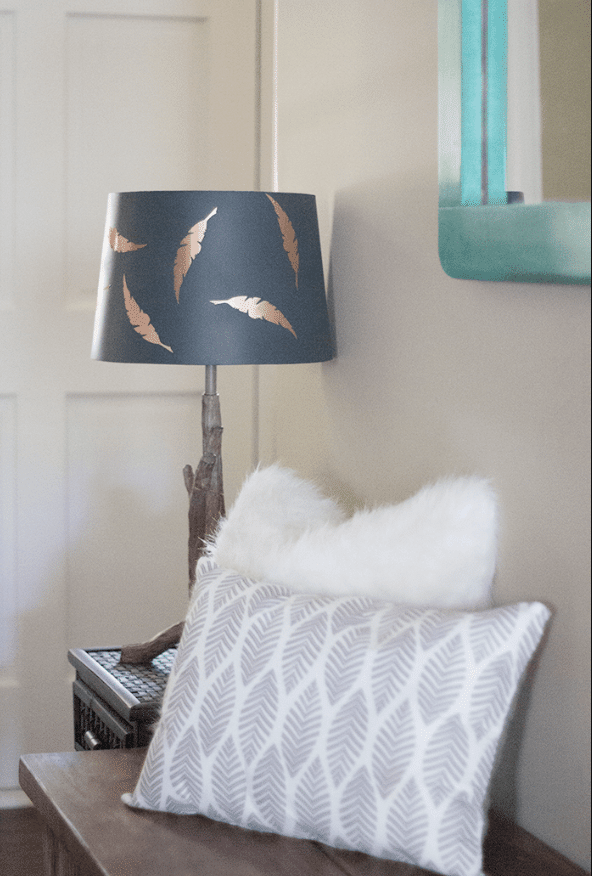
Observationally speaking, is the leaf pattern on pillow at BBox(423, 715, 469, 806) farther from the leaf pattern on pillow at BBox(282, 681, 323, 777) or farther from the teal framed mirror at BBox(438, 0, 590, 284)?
the teal framed mirror at BBox(438, 0, 590, 284)

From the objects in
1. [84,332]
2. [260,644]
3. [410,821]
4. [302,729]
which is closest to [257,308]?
[260,644]

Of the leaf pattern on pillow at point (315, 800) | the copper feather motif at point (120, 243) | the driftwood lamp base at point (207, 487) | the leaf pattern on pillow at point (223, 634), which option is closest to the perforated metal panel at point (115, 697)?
the driftwood lamp base at point (207, 487)

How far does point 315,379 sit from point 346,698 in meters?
0.77

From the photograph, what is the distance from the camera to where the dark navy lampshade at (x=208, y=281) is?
1369 mm

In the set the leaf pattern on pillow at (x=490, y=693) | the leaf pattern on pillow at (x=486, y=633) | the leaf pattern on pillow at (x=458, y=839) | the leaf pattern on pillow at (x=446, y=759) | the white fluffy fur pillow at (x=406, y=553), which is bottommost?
the leaf pattern on pillow at (x=458, y=839)

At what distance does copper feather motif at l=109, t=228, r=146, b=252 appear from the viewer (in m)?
1.41

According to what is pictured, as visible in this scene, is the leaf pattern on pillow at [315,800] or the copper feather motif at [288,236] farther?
the copper feather motif at [288,236]

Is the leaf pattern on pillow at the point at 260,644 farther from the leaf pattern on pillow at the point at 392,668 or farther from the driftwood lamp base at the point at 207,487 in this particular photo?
the driftwood lamp base at the point at 207,487

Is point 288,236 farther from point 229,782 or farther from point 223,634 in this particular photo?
point 229,782

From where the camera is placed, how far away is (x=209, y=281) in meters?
1.37

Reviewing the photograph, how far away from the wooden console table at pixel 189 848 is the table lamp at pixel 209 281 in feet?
1.87

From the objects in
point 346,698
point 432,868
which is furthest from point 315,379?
point 432,868

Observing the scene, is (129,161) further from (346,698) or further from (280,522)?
(346,698)

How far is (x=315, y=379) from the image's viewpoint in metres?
1.70
